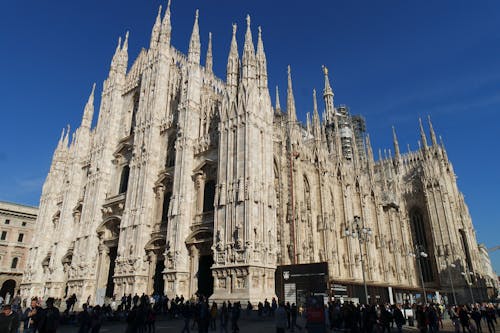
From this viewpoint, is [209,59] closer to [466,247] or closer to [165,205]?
[165,205]

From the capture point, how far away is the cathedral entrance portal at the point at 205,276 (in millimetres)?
25812

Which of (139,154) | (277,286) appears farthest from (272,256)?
(139,154)

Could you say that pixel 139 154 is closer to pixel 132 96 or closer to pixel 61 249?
pixel 132 96

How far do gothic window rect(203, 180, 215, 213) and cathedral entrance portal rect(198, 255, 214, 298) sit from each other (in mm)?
3785

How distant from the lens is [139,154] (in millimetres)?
33781

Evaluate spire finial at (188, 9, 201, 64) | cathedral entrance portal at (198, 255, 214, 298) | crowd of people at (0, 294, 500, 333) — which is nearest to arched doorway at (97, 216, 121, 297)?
cathedral entrance portal at (198, 255, 214, 298)

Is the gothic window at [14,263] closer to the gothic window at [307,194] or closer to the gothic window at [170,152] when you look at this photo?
the gothic window at [170,152]

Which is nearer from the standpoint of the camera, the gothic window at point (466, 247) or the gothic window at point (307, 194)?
the gothic window at point (307, 194)

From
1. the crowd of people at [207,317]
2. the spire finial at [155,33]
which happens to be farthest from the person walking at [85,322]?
the spire finial at [155,33]

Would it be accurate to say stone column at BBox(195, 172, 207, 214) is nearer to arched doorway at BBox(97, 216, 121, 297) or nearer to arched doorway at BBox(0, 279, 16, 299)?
arched doorway at BBox(97, 216, 121, 297)

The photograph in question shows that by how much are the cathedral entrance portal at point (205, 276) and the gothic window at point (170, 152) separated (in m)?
10.1

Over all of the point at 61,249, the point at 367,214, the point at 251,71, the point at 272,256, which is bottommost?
the point at 272,256

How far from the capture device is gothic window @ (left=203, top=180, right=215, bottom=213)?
2791cm

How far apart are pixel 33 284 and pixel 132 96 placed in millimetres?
23640
